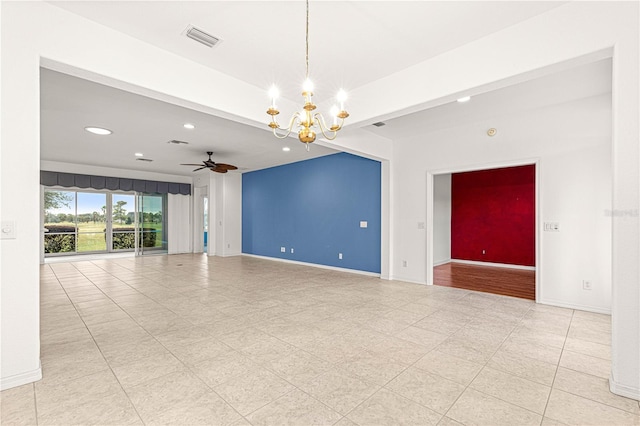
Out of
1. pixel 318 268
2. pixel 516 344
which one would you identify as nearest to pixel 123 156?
pixel 318 268

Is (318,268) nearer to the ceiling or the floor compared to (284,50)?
nearer to the floor

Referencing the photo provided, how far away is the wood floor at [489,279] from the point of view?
5079mm

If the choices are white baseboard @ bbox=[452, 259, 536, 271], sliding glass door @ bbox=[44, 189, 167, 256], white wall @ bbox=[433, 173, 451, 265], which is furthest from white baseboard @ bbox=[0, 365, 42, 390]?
white baseboard @ bbox=[452, 259, 536, 271]

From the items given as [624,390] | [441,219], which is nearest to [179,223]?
[441,219]

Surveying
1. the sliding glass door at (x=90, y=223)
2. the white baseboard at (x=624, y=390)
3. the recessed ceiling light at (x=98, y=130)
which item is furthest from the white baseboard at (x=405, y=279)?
the sliding glass door at (x=90, y=223)

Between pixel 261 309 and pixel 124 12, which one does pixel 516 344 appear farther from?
pixel 124 12

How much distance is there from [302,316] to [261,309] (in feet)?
2.01

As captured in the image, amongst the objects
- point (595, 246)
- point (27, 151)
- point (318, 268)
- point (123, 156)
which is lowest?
point (318, 268)

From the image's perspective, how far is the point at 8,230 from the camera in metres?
2.08

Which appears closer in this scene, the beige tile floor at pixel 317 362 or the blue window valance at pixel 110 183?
the beige tile floor at pixel 317 362

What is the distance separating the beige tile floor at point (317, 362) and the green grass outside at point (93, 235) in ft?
18.3

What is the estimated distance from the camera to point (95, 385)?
7.15ft

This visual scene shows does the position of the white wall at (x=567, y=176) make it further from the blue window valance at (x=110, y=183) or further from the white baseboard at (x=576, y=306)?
the blue window valance at (x=110, y=183)

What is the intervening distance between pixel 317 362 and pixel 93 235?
33.4 feet
